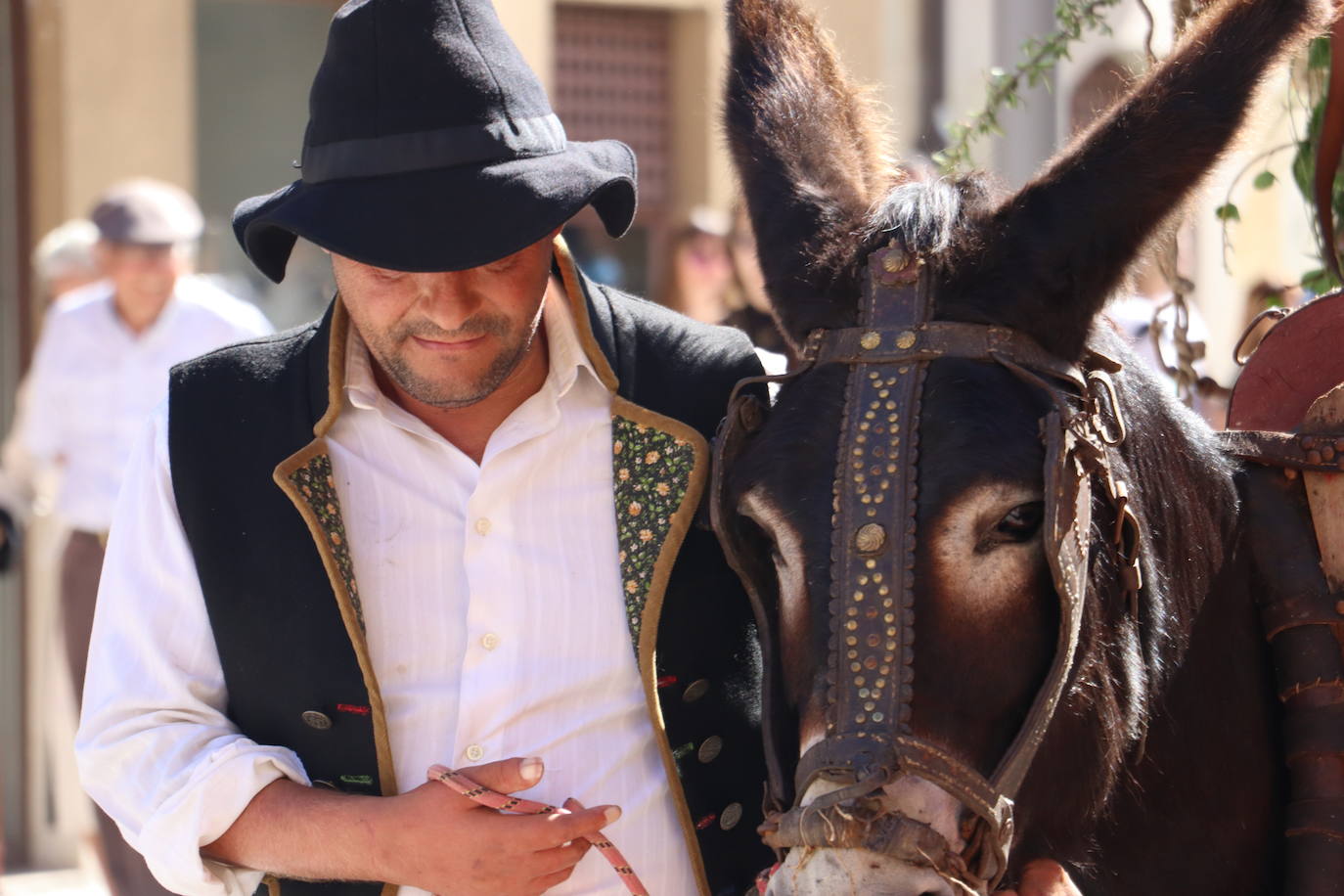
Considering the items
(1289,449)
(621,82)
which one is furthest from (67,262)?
(1289,449)

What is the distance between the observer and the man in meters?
2.45

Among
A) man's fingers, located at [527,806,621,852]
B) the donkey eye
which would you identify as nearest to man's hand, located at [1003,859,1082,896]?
the donkey eye

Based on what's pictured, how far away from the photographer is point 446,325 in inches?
99.3

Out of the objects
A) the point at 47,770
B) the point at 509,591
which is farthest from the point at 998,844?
the point at 47,770

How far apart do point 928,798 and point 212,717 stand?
3.50 feet

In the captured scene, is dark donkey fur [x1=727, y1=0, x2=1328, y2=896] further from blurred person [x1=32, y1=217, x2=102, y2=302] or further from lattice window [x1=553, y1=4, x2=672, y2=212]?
lattice window [x1=553, y1=4, x2=672, y2=212]

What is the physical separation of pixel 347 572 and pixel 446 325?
0.38 meters

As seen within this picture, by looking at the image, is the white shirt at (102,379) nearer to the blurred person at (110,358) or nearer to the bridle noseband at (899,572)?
the blurred person at (110,358)

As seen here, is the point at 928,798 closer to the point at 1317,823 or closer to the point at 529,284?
the point at 1317,823

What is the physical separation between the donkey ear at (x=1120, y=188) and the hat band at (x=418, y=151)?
69 centimetres

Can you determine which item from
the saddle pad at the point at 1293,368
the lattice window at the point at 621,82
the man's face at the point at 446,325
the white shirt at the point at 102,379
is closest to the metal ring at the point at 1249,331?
the saddle pad at the point at 1293,368

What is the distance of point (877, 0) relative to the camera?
29.1 ft

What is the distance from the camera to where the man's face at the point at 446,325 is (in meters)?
2.53

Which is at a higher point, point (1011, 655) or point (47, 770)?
point (1011, 655)
